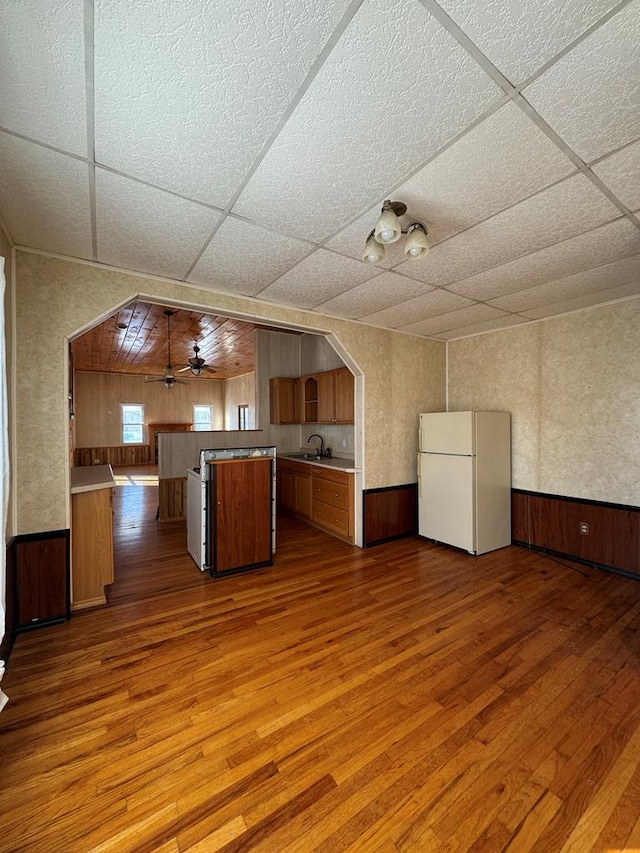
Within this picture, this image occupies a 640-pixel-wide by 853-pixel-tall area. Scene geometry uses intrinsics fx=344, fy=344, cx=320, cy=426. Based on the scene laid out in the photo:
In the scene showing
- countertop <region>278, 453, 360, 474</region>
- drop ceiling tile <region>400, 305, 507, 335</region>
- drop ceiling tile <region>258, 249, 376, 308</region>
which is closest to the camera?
drop ceiling tile <region>258, 249, 376, 308</region>

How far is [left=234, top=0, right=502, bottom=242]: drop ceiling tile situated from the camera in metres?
1.06

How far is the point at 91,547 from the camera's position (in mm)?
2762

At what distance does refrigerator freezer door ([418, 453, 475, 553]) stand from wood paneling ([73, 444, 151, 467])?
950 cm

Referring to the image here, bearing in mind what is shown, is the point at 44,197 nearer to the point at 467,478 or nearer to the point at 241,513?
the point at 241,513

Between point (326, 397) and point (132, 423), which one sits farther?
point (132, 423)

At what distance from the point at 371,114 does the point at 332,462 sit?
4068 mm

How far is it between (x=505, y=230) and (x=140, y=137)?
202cm

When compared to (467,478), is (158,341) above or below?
above

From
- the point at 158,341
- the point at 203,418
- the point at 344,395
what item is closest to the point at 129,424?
the point at 203,418

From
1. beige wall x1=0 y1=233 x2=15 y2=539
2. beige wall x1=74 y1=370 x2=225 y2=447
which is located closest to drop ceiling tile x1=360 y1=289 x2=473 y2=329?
→ beige wall x1=0 y1=233 x2=15 y2=539

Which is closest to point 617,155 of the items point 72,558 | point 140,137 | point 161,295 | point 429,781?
point 140,137

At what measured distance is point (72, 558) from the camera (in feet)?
8.78

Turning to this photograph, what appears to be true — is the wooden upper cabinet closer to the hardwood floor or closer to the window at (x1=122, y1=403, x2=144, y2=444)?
the hardwood floor

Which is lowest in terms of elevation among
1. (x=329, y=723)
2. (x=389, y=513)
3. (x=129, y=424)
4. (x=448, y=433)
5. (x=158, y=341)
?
(x=329, y=723)
